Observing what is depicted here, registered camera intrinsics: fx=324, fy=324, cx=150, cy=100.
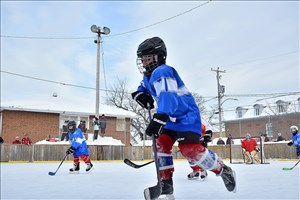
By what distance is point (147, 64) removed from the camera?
9.12 ft

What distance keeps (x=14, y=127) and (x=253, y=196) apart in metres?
19.0

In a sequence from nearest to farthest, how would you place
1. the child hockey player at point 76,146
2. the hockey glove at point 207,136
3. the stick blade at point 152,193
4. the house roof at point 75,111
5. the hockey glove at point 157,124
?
the hockey glove at point 157,124 < the stick blade at point 152,193 < the hockey glove at point 207,136 < the child hockey player at point 76,146 < the house roof at point 75,111

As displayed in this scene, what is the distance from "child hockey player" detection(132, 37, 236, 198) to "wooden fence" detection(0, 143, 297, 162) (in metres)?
12.7

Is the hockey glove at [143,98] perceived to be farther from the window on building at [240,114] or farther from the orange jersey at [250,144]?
the window on building at [240,114]

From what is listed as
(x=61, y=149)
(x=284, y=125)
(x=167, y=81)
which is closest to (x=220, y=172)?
(x=167, y=81)

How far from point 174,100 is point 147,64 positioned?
0.52 metres

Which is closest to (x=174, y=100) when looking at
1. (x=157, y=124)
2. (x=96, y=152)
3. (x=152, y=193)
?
(x=157, y=124)

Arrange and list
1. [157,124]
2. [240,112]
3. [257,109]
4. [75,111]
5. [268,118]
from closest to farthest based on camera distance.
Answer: [157,124]
[75,111]
[268,118]
[257,109]
[240,112]

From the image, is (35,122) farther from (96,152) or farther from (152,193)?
(152,193)

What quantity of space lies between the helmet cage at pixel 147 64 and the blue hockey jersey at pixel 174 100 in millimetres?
85

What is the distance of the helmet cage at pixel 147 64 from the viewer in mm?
2760

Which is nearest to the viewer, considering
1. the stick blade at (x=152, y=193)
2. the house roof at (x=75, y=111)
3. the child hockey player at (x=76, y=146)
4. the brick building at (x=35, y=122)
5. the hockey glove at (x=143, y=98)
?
the stick blade at (x=152, y=193)

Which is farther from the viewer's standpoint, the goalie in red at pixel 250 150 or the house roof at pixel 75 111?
the house roof at pixel 75 111

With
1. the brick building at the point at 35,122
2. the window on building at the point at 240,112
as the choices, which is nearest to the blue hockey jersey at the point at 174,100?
the brick building at the point at 35,122
